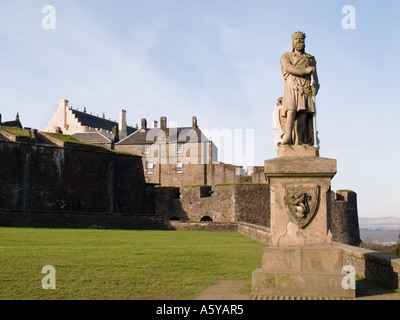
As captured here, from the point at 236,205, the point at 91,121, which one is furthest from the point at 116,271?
the point at 91,121

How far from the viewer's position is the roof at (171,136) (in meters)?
58.3

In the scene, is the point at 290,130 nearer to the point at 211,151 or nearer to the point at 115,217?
the point at 115,217

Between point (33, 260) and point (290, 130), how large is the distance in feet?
19.6

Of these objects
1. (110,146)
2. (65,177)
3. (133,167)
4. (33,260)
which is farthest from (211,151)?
(33,260)

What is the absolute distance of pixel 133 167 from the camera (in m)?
43.0

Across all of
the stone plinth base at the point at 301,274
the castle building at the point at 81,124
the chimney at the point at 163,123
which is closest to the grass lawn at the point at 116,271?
the stone plinth base at the point at 301,274

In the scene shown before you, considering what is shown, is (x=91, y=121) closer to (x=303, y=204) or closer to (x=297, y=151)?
(x=297, y=151)

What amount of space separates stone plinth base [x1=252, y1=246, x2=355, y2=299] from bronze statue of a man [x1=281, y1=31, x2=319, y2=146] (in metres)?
1.69

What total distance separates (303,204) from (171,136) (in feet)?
171

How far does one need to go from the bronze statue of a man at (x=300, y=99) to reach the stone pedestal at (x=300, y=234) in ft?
0.94

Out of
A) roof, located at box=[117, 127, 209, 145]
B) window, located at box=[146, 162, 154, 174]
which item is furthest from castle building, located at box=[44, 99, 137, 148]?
window, located at box=[146, 162, 154, 174]

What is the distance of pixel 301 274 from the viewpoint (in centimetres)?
712

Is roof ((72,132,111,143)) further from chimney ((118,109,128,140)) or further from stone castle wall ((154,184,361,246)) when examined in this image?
stone castle wall ((154,184,361,246))

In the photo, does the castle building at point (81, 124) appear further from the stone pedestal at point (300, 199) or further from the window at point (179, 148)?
the stone pedestal at point (300, 199)
